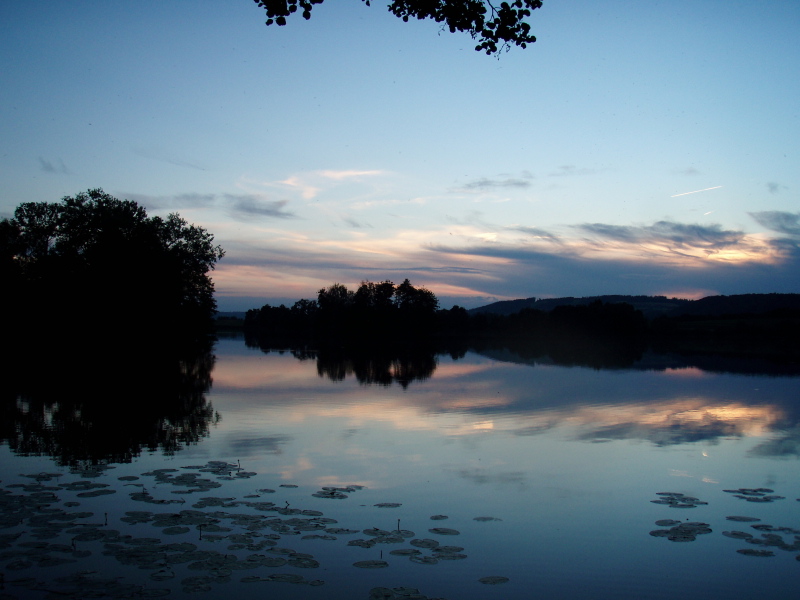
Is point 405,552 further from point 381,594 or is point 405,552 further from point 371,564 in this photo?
point 381,594

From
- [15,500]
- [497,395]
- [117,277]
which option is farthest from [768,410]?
[117,277]

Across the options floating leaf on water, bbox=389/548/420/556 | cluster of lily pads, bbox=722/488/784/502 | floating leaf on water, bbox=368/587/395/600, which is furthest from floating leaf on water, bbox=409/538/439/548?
cluster of lily pads, bbox=722/488/784/502

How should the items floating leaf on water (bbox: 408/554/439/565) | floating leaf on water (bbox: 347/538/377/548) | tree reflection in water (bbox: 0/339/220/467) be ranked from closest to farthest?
floating leaf on water (bbox: 408/554/439/565) → floating leaf on water (bbox: 347/538/377/548) → tree reflection in water (bbox: 0/339/220/467)

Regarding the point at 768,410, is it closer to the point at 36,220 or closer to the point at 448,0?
the point at 448,0

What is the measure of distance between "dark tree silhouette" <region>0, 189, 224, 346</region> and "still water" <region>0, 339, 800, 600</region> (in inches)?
1138

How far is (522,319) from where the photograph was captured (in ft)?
356

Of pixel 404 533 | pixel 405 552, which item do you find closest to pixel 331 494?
pixel 404 533

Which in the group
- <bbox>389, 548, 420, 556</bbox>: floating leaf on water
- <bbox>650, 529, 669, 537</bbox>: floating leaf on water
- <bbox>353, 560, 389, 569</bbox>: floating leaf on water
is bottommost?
<bbox>650, 529, 669, 537</bbox>: floating leaf on water

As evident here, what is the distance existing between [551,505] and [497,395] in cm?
1283

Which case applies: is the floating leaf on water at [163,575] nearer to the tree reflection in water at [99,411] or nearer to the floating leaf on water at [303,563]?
the floating leaf on water at [303,563]

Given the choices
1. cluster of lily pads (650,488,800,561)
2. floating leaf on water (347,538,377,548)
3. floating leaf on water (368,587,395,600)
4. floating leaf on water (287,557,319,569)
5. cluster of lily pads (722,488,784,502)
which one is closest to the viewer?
floating leaf on water (368,587,395,600)

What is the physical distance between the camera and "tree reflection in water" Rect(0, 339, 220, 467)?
11.7 m

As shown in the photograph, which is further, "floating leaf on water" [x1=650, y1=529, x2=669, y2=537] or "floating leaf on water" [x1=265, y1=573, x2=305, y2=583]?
"floating leaf on water" [x1=650, y1=529, x2=669, y2=537]

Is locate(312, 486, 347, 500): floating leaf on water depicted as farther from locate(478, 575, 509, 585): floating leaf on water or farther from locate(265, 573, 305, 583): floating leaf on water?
locate(478, 575, 509, 585): floating leaf on water
